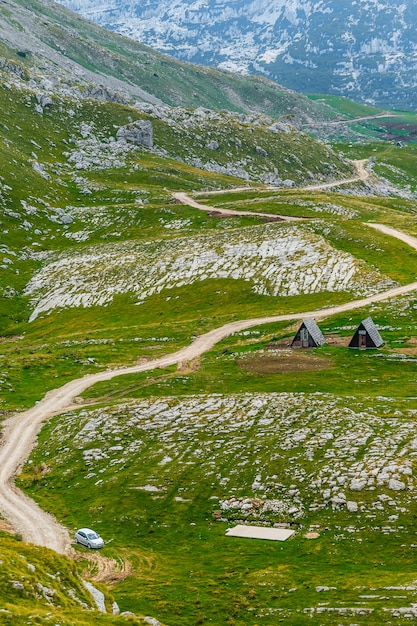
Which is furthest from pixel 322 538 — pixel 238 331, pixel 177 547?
pixel 238 331

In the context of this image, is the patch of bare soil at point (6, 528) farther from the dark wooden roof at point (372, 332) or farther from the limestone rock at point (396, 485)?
the dark wooden roof at point (372, 332)

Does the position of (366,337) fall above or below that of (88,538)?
below

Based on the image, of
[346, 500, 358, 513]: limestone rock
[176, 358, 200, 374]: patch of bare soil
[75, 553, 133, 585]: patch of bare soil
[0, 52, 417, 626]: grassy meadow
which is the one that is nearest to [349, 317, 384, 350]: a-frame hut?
[0, 52, 417, 626]: grassy meadow

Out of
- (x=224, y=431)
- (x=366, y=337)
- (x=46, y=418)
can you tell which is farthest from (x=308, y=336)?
(x=46, y=418)

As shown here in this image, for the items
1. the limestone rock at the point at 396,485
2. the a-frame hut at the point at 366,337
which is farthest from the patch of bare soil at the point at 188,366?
the limestone rock at the point at 396,485

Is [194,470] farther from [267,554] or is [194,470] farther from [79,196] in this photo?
[79,196]

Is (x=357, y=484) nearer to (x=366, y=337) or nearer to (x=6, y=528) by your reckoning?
(x=6, y=528)
